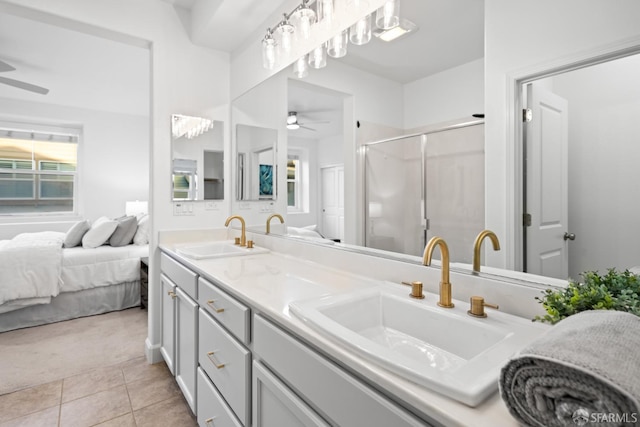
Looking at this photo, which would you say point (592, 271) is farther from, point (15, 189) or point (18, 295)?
point (15, 189)

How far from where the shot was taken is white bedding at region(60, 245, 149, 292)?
121 inches

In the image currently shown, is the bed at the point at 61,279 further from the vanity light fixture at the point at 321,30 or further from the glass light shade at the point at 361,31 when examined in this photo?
the glass light shade at the point at 361,31

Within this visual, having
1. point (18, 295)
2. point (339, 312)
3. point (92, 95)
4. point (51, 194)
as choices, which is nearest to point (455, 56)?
point (339, 312)

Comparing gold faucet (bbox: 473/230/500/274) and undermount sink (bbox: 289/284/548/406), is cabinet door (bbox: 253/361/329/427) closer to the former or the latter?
undermount sink (bbox: 289/284/548/406)

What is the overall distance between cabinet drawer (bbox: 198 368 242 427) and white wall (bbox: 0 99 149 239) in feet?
15.0

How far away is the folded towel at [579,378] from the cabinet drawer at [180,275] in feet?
4.62

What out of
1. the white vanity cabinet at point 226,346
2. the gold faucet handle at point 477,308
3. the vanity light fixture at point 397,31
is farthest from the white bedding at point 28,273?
the gold faucet handle at point 477,308

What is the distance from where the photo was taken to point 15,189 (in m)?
4.68

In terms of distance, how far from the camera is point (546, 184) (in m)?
0.90

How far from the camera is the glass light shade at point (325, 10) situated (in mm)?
1562

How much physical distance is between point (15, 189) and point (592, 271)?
257 inches

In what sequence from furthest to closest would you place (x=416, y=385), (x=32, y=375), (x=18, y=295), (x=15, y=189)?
(x=15, y=189) < (x=18, y=295) < (x=32, y=375) < (x=416, y=385)

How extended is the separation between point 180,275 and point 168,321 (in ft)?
1.45

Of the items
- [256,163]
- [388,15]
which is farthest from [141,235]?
[388,15]
